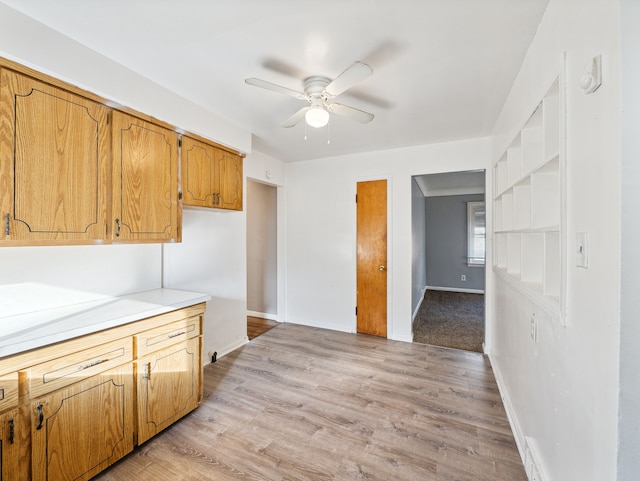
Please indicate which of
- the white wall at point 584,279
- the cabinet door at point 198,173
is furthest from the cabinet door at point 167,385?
the white wall at point 584,279

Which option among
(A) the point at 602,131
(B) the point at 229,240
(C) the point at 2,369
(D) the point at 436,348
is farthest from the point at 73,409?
(D) the point at 436,348

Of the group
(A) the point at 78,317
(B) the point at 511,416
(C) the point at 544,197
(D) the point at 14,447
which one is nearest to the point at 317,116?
(C) the point at 544,197

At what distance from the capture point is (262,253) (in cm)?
467

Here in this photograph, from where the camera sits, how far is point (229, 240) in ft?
10.9

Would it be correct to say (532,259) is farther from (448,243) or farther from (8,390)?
(448,243)

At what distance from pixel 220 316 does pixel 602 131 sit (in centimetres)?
326

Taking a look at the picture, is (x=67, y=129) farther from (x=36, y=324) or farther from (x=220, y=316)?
(x=220, y=316)

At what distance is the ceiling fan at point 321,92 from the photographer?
5.54 ft

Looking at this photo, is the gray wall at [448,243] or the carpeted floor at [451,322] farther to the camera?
the gray wall at [448,243]

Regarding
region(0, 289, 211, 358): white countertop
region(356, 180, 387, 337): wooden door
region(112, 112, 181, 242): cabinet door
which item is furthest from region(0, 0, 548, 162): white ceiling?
region(0, 289, 211, 358): white countertop

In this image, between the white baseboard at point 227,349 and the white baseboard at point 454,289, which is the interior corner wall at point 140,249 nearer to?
the white baseboard at point 227,349

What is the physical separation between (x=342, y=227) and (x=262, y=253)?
146 cm

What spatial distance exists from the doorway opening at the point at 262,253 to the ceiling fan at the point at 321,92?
2.41 metres

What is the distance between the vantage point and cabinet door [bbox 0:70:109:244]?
4.70 feet
